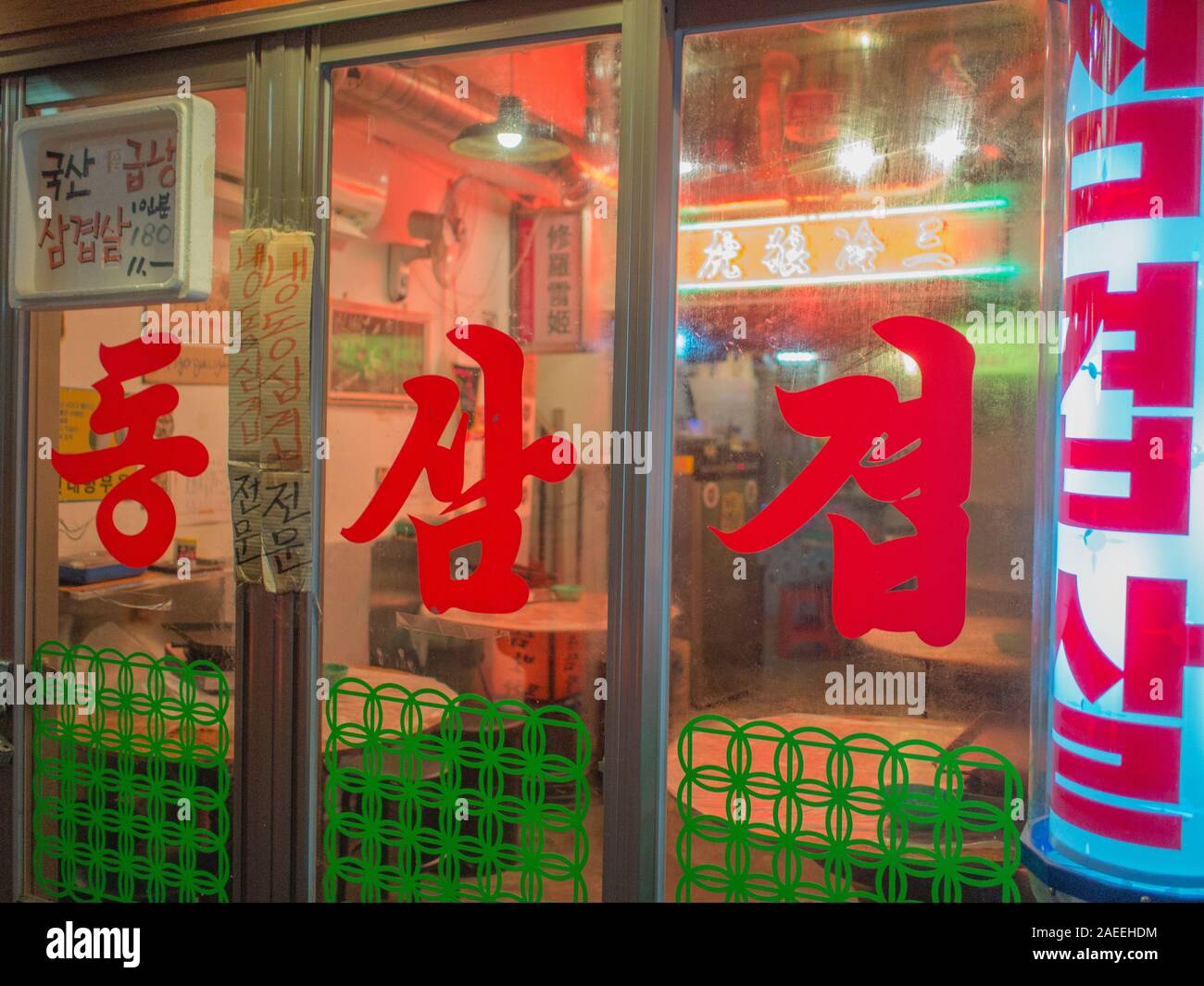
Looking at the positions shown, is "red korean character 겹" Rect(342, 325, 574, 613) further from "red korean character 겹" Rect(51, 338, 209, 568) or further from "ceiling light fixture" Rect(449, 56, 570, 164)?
"red korean character 겹" Rect(51, 338, 209, 568)

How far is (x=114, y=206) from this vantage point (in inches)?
113

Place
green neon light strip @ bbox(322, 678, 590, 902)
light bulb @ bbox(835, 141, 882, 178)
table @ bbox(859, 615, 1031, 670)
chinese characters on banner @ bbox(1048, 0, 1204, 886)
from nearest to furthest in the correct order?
chinese characters on banner @ bbox(1048, 0, 1204, 886), table @ bbox(859, 615, 1031, 670), light bulb @ bbox(835, 141, 882, 178), green neon light strip @ bbox(322, 678, 590, 902)

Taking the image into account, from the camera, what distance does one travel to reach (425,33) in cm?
268

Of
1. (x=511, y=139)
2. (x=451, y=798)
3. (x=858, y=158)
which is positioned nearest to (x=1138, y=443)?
(x=858, y=158)

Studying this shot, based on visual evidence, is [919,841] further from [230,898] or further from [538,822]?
[230,898]

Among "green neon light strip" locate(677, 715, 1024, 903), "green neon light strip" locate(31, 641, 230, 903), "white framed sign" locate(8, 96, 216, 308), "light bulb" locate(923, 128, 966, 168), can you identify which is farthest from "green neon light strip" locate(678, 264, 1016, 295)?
"green neon light strip" locate(31, 641, 230, 903)

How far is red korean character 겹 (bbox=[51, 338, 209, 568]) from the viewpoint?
2.97 meters

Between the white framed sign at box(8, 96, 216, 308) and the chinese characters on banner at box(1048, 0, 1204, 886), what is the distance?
6.62ft

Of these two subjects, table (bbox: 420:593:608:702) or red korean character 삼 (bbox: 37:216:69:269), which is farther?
red korean character 삼 (bbox: 37:216:69:269)

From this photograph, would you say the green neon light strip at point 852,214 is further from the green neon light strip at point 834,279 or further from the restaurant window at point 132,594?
the restaurant window at point 132,594

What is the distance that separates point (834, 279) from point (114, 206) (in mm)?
1888

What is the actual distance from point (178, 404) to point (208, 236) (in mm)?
527

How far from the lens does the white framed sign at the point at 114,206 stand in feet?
8.89
